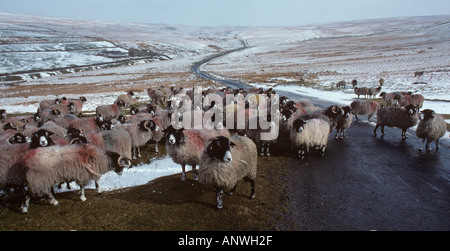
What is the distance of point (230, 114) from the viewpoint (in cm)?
1537

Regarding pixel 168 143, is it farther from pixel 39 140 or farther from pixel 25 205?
pixel 25 205

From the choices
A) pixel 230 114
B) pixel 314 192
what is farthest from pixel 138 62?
pixel 314 192

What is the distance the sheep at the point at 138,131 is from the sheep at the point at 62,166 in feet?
12.3

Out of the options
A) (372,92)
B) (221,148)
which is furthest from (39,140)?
(372,92)

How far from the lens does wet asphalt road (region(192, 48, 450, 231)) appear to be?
689 cm

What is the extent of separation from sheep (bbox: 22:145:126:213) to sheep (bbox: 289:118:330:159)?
24.6 ft

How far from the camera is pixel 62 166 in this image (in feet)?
24.6

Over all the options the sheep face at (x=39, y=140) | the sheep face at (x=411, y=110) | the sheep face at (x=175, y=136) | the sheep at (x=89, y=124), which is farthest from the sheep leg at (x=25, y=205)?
the sheep face at (x=411, y=110)

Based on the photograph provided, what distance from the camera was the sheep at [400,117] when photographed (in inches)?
517

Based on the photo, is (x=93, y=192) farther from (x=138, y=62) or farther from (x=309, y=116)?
(x=138, y=62)

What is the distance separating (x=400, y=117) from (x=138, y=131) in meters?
13.5

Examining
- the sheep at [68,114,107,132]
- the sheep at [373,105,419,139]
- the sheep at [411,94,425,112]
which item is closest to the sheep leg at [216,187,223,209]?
the sheep at [68,114,107,132]
